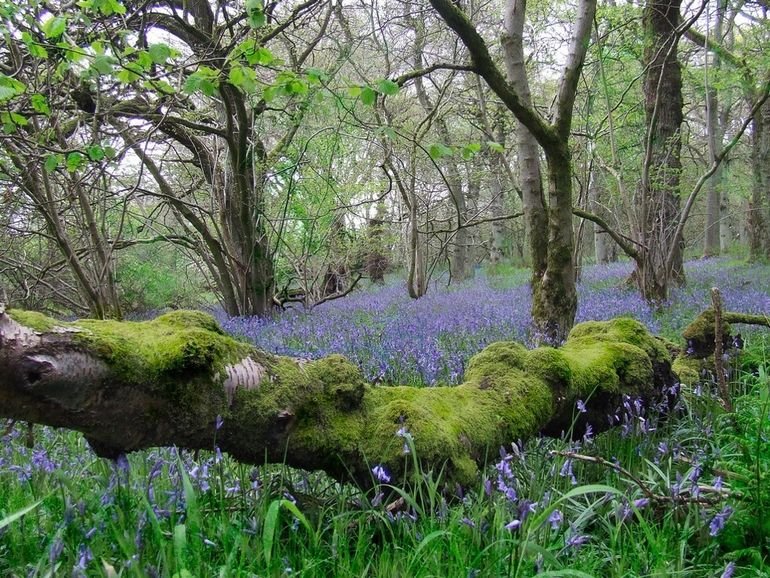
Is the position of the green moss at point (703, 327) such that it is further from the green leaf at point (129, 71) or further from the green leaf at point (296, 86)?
the green leaf at point (129, 71)

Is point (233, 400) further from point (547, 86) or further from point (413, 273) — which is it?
point (547, 86)

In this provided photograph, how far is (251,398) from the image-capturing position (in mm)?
1973

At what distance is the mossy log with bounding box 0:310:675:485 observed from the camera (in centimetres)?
157

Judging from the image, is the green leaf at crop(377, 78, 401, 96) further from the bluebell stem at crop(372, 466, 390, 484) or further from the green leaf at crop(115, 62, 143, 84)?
the bluebell stem at crop(372, 466, 390, 484)

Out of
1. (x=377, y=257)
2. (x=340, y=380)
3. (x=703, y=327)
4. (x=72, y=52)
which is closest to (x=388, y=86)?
(x=340, y=380)

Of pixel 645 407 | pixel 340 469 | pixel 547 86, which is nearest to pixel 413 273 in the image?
pixel 645 407

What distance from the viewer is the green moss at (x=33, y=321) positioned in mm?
1529

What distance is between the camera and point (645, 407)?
3340mm

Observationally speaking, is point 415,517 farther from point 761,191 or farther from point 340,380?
point 761,191

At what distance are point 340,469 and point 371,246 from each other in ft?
48.7

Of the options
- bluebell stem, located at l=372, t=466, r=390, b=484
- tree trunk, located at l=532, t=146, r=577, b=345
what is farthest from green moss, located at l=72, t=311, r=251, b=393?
tree trunk, located at l=532, t=146, r=577, b=345

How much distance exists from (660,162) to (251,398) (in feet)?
30.7

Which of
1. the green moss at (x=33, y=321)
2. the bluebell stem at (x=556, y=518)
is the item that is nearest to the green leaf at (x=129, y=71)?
the green moss at (x=33, y=321)

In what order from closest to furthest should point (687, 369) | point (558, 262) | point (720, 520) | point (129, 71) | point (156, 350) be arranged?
→ point (720, 520) < point (156, 350) < point (129, 71) < point (687, 369) < point (558, 262)
